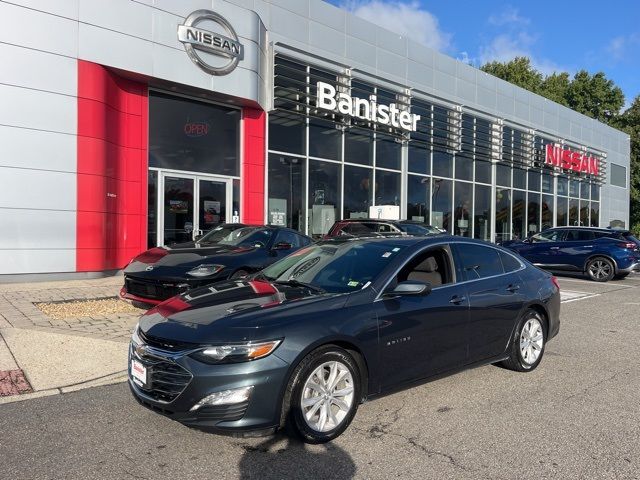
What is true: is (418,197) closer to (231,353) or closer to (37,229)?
(37,229)

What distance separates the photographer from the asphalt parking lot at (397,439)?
3.39 metres

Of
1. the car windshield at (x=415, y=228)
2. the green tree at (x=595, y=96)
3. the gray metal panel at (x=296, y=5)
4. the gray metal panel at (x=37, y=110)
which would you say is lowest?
the car windshield at (x=415, y=228)

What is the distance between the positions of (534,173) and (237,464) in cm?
2775

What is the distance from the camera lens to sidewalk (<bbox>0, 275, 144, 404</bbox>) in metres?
5.16

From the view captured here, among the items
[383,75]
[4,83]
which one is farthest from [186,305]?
[383,75]

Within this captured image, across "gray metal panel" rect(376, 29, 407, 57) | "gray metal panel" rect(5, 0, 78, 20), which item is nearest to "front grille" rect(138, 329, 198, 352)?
"gray metal panel" rect(5, 0, 78, 20)

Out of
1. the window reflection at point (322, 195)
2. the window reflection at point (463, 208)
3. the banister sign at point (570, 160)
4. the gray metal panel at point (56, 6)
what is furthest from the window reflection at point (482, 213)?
the gray metal panel at point (56, 6)

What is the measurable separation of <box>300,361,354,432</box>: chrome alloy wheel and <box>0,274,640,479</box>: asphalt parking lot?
170 millimetres

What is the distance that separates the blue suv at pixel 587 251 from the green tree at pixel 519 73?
34.6 metres

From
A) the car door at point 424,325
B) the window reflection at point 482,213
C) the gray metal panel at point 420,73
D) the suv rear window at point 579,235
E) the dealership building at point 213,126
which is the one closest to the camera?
the car door at point 424,325

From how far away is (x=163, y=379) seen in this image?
360 centimetres

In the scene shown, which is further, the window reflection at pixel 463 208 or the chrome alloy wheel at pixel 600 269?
the window reflection at pixel 463 208

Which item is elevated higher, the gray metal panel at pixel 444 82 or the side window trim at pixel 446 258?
the gray metal panel at pixel 444 82

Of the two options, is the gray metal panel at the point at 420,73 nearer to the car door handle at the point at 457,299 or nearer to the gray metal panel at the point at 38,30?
the gray metal panel at the point at 38,30
